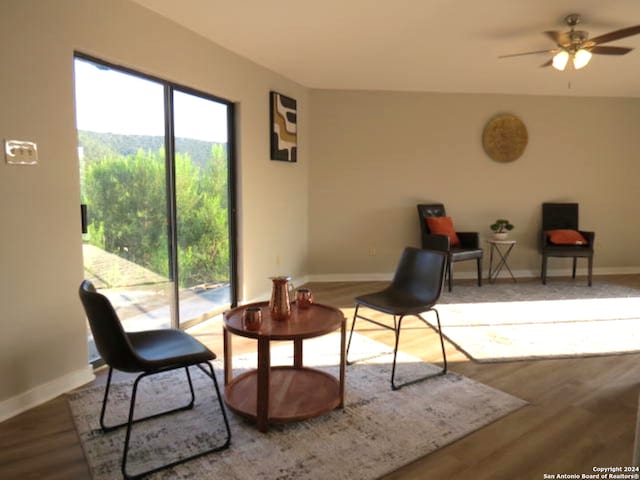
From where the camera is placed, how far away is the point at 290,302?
2.57 metres

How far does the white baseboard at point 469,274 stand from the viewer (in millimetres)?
5848

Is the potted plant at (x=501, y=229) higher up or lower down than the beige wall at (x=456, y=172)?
lower down

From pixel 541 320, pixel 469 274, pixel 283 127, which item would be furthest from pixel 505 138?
pixel 283 127

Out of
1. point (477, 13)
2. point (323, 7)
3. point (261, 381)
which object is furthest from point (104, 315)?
point (477, 13)

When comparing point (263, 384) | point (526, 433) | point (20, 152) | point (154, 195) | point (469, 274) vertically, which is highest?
point (20, 152)

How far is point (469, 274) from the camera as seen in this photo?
6.10 meters

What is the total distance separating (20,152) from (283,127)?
2.91 m

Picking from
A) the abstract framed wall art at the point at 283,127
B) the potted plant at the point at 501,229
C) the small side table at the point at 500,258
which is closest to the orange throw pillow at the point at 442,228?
the potted plant at the point at 501,229

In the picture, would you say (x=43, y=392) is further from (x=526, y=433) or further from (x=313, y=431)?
(x=526, y=433)

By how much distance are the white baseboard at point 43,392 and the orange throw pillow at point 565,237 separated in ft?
16.7

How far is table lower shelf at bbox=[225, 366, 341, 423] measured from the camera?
2.34 metres

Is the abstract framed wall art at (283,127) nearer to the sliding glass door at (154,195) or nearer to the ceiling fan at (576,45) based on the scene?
the sliding glass door at (154,195)

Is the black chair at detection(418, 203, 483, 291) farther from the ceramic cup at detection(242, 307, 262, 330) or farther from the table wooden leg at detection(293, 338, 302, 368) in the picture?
the ceramic cup at detection(242, 307, 262, 330)

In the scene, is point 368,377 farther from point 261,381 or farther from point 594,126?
point 594,126
